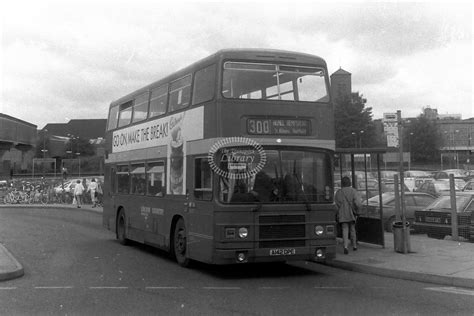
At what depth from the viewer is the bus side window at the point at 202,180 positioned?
31.4ft

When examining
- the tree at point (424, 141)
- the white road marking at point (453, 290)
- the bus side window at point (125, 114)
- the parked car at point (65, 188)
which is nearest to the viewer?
the white road marking at point (453, 290)

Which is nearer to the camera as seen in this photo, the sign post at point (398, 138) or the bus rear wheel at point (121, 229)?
the sign post at point (398, 138)

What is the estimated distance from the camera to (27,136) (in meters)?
30.7

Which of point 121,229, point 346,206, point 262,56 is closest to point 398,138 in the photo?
point 346,206

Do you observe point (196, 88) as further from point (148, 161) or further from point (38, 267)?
point (38, 267)

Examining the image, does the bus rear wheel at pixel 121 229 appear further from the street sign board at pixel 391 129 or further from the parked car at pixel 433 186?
the parked car at pixel 433 186

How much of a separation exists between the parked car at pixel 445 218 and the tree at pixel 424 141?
72.6 metres

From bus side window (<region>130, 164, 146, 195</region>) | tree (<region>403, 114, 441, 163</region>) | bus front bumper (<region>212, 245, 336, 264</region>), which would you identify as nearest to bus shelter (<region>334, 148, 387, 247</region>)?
bus front bumper (<region>212, 245, 336, 264</region>)

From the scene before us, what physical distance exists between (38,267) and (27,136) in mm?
21682

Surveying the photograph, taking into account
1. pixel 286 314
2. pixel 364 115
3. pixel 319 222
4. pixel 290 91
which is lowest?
pixel 286 314

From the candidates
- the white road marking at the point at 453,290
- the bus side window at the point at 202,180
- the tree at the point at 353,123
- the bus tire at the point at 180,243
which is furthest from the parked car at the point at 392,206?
the tree at the point at 353,123

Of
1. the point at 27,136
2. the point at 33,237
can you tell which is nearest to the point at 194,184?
the point at 33,237

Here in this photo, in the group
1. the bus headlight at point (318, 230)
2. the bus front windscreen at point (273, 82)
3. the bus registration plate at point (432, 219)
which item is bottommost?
the bus registration plate at point (432, 219)

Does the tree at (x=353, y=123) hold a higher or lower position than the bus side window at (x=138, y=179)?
higher
